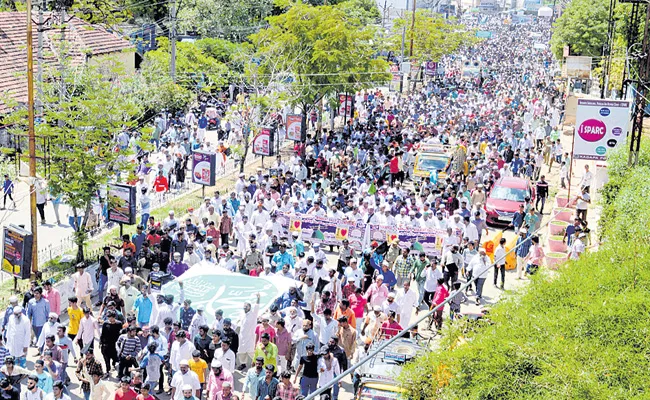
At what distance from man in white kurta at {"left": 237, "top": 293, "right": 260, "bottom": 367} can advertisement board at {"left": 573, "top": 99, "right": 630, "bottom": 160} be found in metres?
11.3

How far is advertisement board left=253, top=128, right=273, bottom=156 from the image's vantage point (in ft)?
99.8

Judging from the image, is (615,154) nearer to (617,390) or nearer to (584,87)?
(617,390)

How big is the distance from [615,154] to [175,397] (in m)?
15.4

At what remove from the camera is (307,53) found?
3569cm

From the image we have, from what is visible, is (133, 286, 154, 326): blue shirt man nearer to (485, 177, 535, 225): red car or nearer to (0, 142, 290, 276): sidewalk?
(0, 142, 290, 276): sidewalk

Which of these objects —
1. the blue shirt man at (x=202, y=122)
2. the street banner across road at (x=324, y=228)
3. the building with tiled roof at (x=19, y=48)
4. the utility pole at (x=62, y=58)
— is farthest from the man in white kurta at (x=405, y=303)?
the blue shirt man at (x=202, y=122)

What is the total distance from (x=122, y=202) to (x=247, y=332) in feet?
22.7

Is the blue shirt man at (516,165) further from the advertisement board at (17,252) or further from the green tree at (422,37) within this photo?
the green tree at (422,37)

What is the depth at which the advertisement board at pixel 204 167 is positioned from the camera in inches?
967

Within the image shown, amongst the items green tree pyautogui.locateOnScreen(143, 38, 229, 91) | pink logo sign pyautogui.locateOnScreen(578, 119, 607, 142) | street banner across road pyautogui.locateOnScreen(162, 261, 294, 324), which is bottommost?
street banner across road pyautogui.locateOnScreen(162, 261, 294, 324)

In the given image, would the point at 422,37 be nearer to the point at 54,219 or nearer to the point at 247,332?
the point at 54,219

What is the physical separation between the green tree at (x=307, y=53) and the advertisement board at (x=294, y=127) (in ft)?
7.36

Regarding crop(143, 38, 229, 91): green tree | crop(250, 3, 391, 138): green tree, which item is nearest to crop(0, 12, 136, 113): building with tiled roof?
crop(143, 38, 229, 91): green tree

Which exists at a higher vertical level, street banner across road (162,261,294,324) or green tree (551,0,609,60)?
green tree (551,0,609,60)
